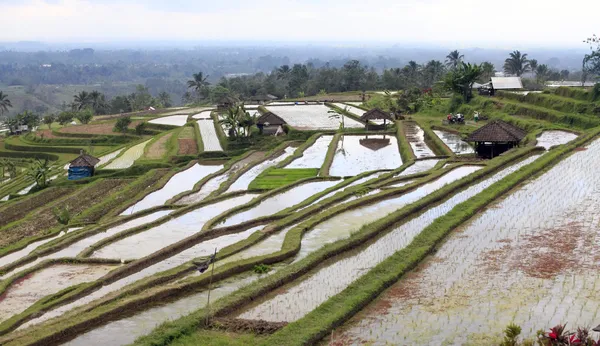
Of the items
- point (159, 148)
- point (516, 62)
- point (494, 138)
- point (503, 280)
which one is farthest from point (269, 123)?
point (516, 62)

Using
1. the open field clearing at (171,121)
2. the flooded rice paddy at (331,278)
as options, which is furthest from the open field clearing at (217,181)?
the open field clearing at (171,121)

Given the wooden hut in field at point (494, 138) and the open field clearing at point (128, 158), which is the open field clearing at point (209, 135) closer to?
the open field clearing at point (128, 158)

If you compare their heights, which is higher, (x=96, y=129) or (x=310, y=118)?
(x=310, y=118)

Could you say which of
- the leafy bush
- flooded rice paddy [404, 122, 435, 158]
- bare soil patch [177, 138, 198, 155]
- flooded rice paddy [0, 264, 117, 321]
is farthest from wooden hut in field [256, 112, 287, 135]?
the leafy bush

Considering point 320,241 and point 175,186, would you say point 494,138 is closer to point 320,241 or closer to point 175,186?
point 175,186

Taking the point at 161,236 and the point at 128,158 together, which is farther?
the point at 128,158

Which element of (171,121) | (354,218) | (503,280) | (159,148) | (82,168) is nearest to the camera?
(503,280)
